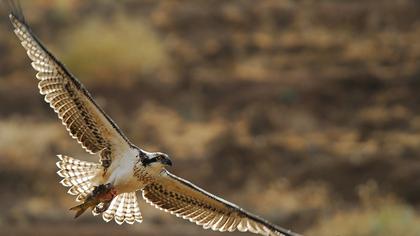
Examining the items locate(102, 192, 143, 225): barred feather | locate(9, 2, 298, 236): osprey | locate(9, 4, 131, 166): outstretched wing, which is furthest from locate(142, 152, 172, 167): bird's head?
locate(102, 192, 143, 225): barred feather

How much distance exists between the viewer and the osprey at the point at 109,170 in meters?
11.9

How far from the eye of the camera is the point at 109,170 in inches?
483

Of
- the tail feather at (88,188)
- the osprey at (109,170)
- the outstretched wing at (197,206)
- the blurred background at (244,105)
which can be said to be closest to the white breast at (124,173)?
the osprey at (109,170)

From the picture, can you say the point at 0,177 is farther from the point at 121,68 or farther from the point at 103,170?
the point at 103,170

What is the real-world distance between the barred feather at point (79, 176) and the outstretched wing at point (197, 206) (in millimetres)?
627

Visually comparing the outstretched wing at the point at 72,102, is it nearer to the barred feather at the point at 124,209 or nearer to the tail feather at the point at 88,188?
the tail feather at the point at 88,188

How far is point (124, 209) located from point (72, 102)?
54.5 inches

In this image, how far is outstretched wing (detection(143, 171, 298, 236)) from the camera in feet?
42.0

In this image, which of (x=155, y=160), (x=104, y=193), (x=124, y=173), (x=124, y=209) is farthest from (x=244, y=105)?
(x=104, y=193)

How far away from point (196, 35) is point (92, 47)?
9.90 ft

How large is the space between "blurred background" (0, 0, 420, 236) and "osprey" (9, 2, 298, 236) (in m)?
7.86

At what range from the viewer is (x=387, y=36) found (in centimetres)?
3056

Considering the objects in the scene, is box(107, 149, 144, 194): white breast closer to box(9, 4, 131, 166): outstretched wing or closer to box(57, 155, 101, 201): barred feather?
box(9, 4, 131, 166): outstretched wing

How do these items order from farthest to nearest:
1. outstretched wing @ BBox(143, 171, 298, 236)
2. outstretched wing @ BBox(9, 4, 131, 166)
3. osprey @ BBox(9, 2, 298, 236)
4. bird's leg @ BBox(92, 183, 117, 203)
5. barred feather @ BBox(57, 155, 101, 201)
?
outstretched wing @ BBox(143, 171, 298, 236)
barred feather @ BBox(57, 155, 101, 201)
bird's leg @ BBox(92, 183, 117, 203)
osprey @ BBox(9, 2, 298, 236)
outstretched wing @ BBox(9, 4, 131, 166)
